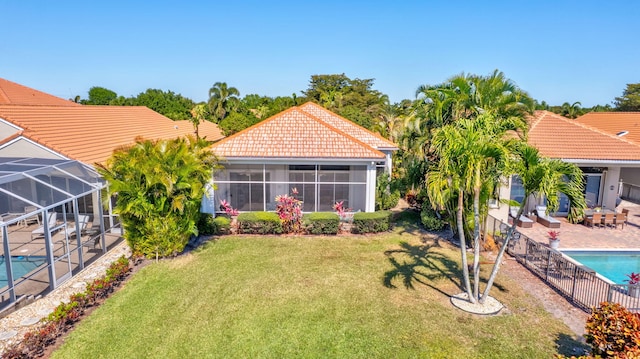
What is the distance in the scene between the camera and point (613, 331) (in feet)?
26.9

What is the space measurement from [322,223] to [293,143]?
449 centimetres

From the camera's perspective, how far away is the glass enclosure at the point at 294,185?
19.7 meters

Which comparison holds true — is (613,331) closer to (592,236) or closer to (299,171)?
(592,236)

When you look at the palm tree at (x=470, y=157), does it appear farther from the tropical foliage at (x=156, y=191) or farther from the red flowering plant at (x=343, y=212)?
the tropical foliage at (x=156, y=191)

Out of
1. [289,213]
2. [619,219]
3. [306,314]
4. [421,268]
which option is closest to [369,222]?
[289,213]

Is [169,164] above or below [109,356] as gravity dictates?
above

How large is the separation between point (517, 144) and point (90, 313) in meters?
12.7

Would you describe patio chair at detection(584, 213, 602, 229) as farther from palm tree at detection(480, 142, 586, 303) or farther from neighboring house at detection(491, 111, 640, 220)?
palm tree at detection(480, 142, 586, 303)

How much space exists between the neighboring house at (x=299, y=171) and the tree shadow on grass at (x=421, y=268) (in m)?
4.16

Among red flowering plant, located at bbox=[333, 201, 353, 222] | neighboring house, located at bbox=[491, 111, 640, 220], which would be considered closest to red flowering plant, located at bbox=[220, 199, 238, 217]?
red flowering plant, located at bbox=[333, 201, 353, 222]

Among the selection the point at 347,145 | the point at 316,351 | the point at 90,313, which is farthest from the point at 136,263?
the point at 347,145

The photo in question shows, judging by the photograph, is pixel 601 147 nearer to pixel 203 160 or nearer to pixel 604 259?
pixel 604 259

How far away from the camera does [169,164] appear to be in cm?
1466

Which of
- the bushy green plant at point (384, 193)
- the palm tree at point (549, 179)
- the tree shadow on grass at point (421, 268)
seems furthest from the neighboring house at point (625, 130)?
the palm tree at point (549, 179)
